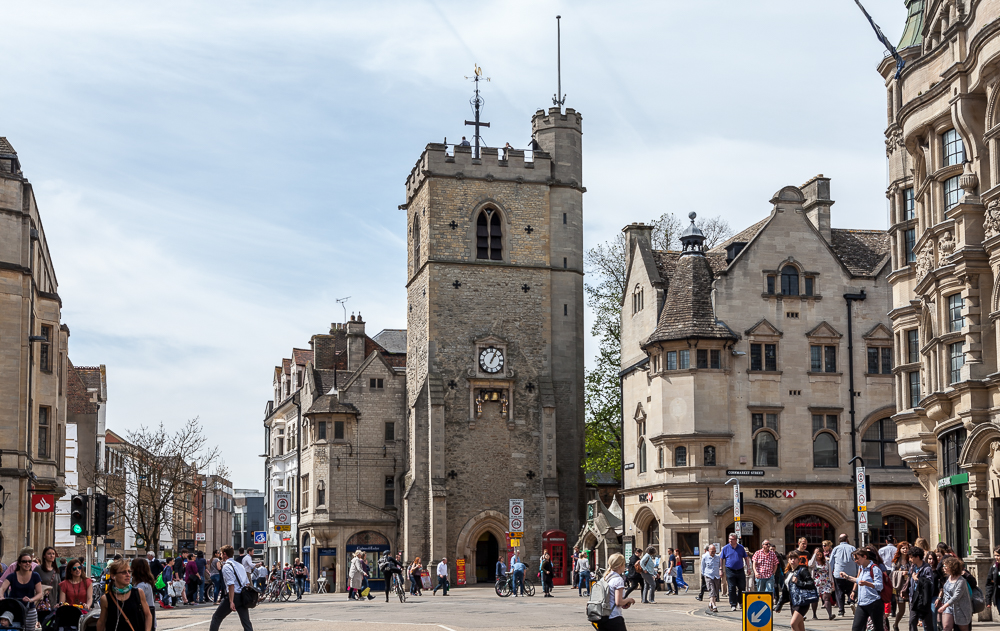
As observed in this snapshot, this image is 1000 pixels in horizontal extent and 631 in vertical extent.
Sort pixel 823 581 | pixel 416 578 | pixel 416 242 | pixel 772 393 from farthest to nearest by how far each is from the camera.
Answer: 1. pixel 416 242
2. pixel 772 393
3. pixel 416 578
4. pixel 823 581

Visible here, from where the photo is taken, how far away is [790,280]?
4606 centimetres

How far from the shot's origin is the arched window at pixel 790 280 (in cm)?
4597

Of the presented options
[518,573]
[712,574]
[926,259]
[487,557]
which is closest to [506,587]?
[518,573]

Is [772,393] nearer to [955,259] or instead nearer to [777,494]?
[777,494]

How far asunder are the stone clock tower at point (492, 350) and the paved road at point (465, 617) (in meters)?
20.1

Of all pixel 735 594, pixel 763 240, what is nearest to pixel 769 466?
pixel 763 240

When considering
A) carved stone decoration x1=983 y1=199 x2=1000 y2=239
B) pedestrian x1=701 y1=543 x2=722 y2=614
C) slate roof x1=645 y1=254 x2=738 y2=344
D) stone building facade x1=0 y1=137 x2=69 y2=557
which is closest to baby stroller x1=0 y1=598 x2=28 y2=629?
pedestrian x1=701 y1=543 x2=722 y2=614

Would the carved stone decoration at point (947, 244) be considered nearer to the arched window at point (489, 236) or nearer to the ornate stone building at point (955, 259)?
the ornate stone building at point (955, 259)

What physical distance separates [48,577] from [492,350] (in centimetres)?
4039

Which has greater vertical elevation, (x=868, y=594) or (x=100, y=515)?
(x=100, y=515)

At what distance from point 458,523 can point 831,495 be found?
684 inches

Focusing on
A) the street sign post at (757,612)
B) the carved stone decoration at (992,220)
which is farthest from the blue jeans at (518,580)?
the street sign post at (757,612)

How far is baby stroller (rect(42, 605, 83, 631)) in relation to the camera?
50.9 feet

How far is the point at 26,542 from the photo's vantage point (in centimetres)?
3578
